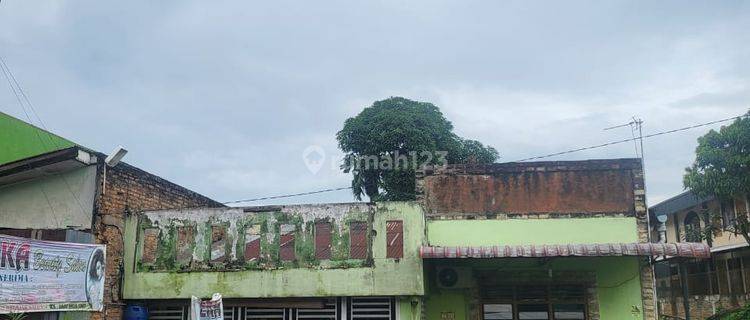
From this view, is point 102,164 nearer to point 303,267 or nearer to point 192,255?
point 192,255

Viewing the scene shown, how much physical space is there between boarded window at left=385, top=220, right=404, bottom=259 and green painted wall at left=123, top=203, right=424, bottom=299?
0.08m

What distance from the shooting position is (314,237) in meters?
13.4

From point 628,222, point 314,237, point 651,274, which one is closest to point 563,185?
point 628,222

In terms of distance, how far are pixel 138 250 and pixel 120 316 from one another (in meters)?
1.38

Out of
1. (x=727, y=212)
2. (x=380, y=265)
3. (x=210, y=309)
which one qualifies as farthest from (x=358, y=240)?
(x=727, y=212)

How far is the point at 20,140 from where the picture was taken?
16.8 metres

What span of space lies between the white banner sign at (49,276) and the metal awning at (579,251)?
616 cm

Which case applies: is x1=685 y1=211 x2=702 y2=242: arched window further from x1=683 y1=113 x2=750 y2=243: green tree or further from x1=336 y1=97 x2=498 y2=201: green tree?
x1=336 y1=97 x2=498 y2=201: green tree

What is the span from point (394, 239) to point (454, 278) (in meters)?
2.23

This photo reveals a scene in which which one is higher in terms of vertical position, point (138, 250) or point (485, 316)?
point (138, 250)

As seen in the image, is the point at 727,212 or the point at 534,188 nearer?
the point at 534,188

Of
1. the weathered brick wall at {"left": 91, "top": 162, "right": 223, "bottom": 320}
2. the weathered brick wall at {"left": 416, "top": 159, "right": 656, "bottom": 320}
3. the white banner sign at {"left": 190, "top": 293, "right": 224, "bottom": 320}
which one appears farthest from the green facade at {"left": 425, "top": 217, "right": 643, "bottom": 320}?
the weathered brick wall at {"left": 91, "top": 162, "right": 223, "bottom": 320}

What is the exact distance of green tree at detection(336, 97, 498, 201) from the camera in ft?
83.5

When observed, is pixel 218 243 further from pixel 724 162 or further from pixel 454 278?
pixel 724 162
